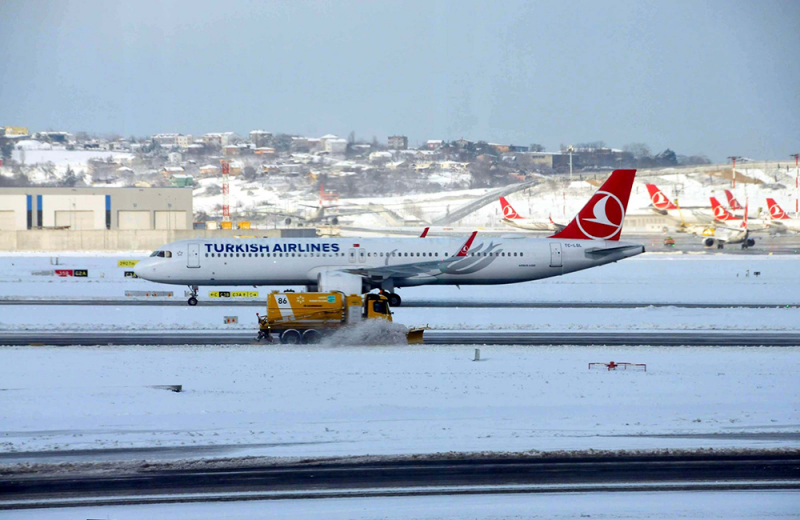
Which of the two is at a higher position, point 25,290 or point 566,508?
point 25,290

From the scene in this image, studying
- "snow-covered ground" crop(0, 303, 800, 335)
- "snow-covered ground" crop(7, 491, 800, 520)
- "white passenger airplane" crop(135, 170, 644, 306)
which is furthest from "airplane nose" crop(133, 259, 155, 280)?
"snow-covered ground" crop(7, 491, 800, 520)

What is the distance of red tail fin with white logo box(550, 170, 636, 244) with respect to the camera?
173 ft

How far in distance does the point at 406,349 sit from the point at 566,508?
1748cm

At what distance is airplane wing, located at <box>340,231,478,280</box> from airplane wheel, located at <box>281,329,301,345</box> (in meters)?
16.6

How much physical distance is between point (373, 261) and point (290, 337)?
57.8 ft

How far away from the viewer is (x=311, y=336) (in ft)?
109

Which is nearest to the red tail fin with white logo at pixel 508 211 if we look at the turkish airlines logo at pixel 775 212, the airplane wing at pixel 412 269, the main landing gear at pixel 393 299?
the turkish airlines logo at pixel 775 212

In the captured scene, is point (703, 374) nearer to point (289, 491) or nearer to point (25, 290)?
point (289, 491)

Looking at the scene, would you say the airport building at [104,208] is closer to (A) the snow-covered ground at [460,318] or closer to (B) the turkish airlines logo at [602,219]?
(A) the snow-covered ground at [460,318]

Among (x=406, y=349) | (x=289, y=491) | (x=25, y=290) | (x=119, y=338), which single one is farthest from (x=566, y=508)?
(x=25, y=290)

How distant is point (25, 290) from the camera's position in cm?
5691

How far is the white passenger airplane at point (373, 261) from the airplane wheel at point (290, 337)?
14.9m

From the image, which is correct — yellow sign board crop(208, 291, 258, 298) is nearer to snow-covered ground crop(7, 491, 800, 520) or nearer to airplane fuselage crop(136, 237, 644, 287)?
airplane fuselage crop(136, 237, 644, 287)

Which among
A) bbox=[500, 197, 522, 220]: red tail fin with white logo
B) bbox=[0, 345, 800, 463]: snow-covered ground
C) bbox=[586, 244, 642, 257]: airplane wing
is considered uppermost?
bbox=[500, 197, 522, 220]: red tail fin with white logo
